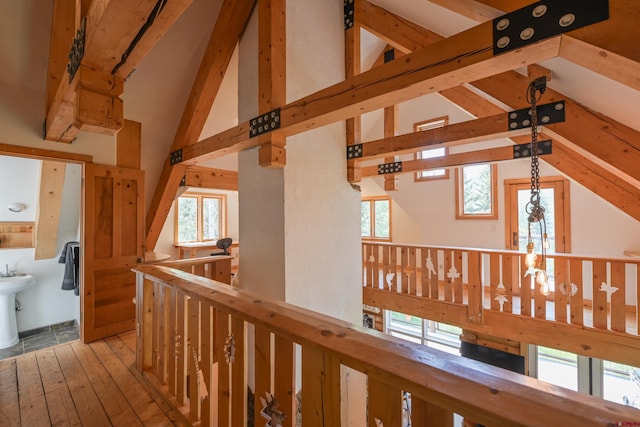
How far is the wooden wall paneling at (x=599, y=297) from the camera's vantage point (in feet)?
9.96

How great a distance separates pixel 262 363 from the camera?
107 cm

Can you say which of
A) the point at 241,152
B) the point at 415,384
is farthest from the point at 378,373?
the point at 241,152

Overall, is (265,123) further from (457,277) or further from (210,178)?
(457,277)

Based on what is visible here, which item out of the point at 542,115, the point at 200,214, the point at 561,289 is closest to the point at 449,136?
the point at 542,115

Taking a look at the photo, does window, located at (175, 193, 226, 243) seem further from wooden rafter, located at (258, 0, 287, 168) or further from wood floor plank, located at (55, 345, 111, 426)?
wooden rafter, located at (258, 0, 287, 168)

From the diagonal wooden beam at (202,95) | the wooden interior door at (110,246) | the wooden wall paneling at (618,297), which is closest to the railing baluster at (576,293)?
the wooden wall paneling at (618,297)

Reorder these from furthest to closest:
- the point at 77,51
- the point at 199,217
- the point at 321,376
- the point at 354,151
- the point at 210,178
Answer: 1. the point at 199,217
2. the point at 210,178
3. the point at 354,151
4. the point at 77,51
5. the point at 321,376

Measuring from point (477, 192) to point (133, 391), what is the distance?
20.6ft

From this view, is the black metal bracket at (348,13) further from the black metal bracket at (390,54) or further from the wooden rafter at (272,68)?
the black metal bracket at (390,54)

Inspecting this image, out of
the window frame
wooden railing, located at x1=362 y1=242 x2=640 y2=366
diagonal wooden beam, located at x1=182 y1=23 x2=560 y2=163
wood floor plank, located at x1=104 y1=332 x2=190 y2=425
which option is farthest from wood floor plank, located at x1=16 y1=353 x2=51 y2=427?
the window frame

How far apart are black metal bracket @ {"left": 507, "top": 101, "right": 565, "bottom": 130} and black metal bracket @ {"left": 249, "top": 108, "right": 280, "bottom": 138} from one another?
2150 millimetres

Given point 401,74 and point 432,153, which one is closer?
point 401,74

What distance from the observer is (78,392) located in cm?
189

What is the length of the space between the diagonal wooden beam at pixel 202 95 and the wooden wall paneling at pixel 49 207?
42.4 inches
